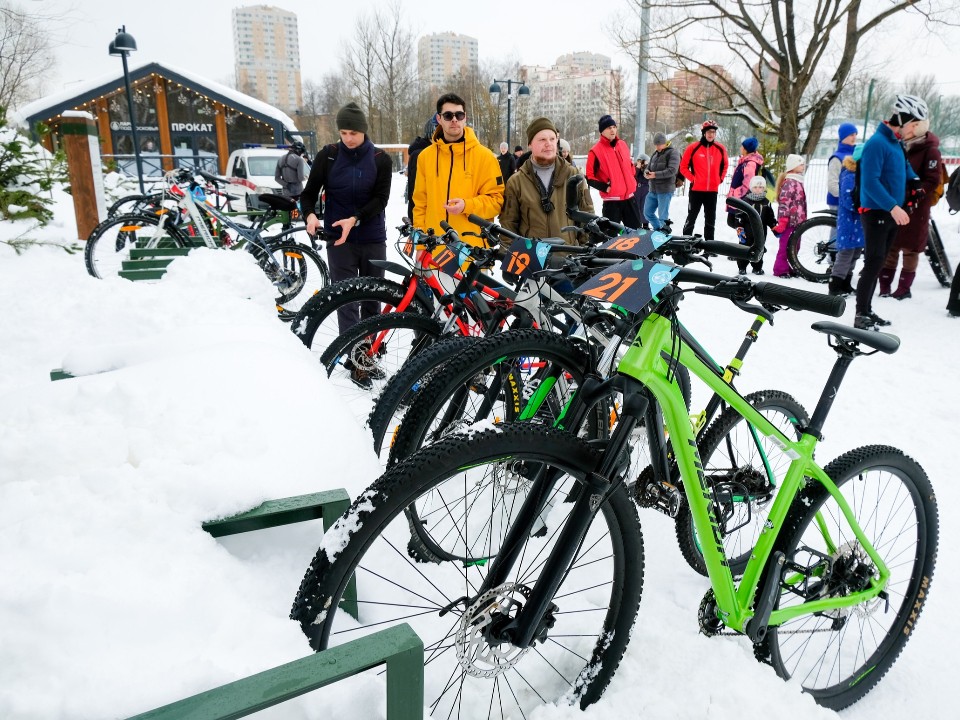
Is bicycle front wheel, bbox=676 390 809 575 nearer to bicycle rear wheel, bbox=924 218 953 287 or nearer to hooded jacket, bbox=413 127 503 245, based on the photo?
hooded jacket, bbox=413 127 503 245

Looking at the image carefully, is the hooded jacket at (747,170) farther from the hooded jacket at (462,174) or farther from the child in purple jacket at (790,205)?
the hooded jacket at (462,174)

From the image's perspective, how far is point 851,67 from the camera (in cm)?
1778

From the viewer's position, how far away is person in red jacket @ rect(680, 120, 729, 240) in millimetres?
9953

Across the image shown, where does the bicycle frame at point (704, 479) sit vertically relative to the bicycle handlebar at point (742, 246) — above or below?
below

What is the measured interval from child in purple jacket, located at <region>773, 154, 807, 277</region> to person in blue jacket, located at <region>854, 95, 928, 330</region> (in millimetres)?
2599

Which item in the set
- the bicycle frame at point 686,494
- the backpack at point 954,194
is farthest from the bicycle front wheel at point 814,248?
the bicycle frame at point 686,494

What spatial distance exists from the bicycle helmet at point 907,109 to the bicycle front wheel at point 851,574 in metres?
4.76

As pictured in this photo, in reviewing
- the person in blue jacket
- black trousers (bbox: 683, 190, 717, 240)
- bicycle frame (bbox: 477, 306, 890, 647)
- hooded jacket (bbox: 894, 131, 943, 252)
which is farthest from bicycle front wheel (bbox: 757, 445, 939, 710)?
black trousers (bbox: 683, 190, 717, 240)

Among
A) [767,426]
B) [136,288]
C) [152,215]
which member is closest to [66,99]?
[152,215]

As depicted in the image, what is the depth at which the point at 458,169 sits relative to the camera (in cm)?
458

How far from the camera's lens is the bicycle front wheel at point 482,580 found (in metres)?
1.42

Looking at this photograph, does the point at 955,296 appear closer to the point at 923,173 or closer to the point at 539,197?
the point at 923,173

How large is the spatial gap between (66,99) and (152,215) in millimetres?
21830

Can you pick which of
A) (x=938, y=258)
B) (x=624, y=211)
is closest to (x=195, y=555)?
(x=624, y=211)
